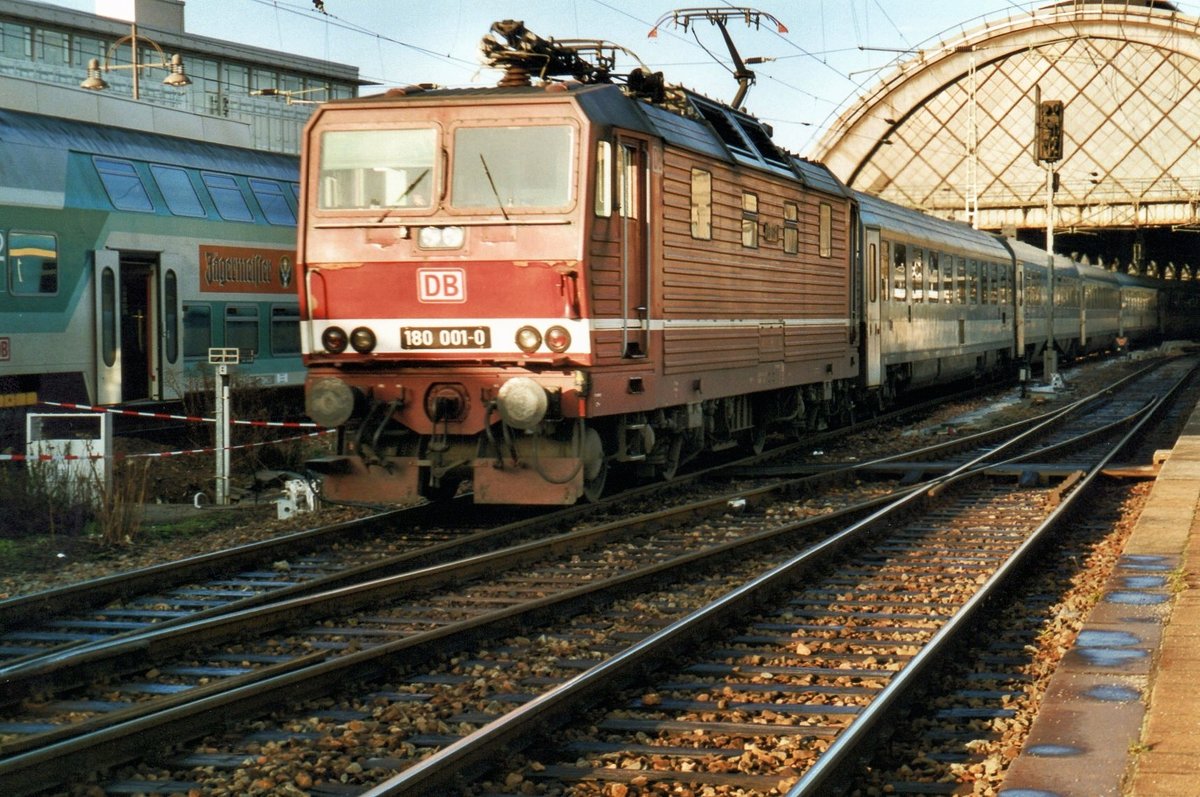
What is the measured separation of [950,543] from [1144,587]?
297 cm

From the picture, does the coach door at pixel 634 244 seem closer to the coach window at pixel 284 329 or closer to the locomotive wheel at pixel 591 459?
the locomotive wheel at pixel 591 459

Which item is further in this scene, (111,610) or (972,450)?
(972,450)

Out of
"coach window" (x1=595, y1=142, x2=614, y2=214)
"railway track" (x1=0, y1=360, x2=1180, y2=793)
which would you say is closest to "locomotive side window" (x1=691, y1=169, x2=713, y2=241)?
"coach window" (x1=595, y1=142, x2=614, y2=214)

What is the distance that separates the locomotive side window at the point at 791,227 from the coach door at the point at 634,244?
4267 mm

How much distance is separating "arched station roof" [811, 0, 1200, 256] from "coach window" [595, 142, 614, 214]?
51796mm

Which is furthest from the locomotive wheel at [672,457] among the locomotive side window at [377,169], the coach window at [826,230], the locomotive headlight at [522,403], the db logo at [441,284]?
the coach window at [826,230]

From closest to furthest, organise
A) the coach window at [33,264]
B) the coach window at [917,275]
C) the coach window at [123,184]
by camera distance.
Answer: the coach window at [33,264], the coach window at [123,184], the coach window at [917,275]

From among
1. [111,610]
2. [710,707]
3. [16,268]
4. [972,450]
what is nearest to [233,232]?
[16,268]

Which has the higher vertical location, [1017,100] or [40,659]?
[1017,100]

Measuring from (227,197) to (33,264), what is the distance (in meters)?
4.09

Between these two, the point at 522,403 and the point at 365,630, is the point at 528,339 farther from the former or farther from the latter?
the point at 365,630

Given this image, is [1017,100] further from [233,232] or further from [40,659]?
[40,659]

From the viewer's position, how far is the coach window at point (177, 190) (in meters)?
17.6

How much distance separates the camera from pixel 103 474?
1191 cm
